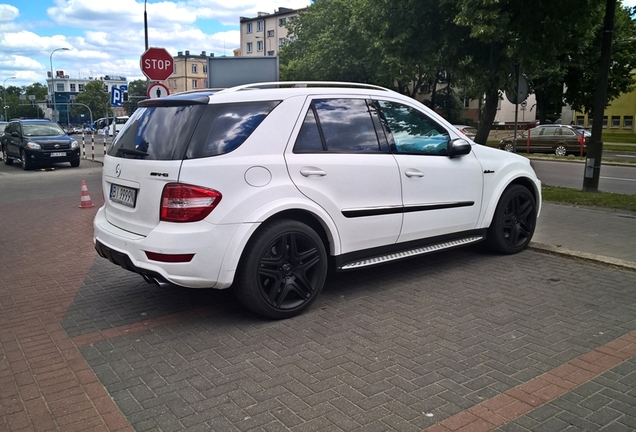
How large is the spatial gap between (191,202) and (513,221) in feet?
13.2

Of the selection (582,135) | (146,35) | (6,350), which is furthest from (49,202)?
(582,135)

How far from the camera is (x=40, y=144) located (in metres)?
21.0

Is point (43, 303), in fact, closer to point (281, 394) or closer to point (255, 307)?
point (255, 307)

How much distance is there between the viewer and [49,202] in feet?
41.0

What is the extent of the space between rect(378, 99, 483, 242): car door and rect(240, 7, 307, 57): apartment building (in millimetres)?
94354

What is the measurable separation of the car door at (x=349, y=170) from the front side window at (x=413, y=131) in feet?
0.61

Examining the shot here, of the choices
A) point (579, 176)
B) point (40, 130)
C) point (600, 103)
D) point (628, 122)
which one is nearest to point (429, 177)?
point (600, 103)

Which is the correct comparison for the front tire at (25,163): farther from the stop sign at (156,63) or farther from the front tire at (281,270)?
the front tire at (281,270)

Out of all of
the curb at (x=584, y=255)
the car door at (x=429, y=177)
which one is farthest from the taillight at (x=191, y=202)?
the curb at (x=584, y=255)

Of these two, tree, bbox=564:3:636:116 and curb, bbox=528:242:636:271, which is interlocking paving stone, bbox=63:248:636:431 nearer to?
curb, bbox=528:242:636:271

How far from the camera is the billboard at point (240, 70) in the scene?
51.8ft

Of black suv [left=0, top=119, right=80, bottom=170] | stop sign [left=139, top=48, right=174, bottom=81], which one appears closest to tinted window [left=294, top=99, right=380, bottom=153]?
stop sign [left=139, top=48, right=174, bottom=81]

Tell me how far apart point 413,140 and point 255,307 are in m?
2.34

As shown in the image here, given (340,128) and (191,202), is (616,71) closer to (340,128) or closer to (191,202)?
(340,128)
